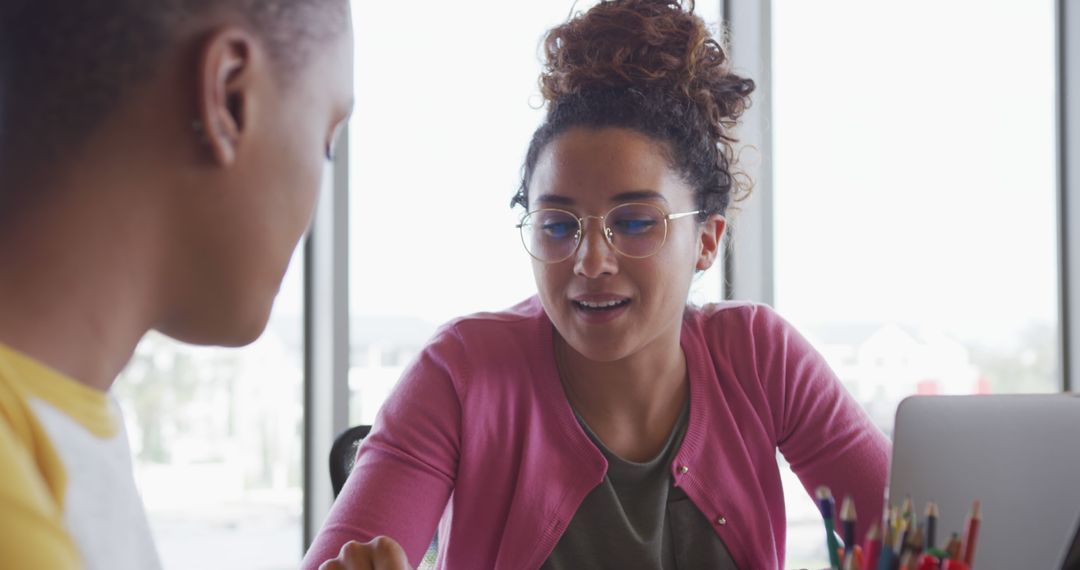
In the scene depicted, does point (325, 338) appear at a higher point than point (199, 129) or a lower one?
lower

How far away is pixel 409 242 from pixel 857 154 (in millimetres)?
1386

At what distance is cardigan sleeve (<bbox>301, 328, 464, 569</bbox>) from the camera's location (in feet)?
4.09

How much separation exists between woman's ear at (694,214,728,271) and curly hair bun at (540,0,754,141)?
0.14 meters

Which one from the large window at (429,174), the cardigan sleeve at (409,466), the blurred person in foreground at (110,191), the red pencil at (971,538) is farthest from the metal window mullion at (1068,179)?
the blurred person in foreground at (110,191)

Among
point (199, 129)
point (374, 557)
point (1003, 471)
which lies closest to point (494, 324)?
point (374, 557)

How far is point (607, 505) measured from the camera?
1394mm

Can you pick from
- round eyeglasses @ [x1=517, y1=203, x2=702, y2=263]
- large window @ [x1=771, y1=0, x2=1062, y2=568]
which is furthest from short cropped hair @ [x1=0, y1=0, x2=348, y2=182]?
large window @ [x1=771, y1=0, x2=1062, y2=568]

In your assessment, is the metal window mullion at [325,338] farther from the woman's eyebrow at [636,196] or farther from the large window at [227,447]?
the woman's eyebrow at [636,196]

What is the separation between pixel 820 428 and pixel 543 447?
1.41 feet

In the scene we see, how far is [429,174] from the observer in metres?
2.54

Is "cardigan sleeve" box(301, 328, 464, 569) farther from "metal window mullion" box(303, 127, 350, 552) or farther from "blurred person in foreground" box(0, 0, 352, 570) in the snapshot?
"metal window mullion" box(303, 127, 350, 552)

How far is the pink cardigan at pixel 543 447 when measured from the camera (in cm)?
135

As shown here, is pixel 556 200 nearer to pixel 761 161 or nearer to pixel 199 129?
pixel 199 129

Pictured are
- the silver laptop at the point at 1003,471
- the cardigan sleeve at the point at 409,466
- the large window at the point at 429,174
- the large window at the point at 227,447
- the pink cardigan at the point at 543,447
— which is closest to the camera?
the silver laptop at the point at 1003,471
